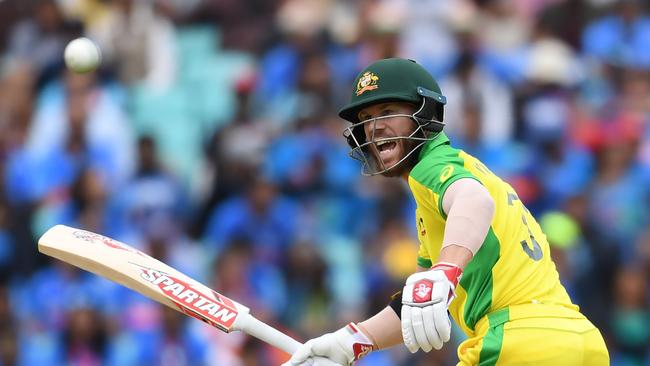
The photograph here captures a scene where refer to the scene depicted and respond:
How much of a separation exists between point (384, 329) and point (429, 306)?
0.98 m

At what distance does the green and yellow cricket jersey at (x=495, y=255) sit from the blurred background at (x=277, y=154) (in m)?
3.92

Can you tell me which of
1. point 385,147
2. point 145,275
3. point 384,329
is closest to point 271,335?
point 384,329

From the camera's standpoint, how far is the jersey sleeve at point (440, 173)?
13.9ft

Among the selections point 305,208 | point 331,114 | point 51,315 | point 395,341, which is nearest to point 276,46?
point 331,114

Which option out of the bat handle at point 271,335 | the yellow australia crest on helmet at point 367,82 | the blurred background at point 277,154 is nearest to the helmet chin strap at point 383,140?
the yellow australia crest on helmet at point 367,82

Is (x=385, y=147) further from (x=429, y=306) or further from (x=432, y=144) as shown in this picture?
(x=429, y=306)

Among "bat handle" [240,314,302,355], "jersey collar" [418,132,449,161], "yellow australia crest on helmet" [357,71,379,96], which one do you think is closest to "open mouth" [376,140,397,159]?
"jersey collar" [418,132,449,161]

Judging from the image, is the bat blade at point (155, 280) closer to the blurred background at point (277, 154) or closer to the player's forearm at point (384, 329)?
the player's forearm at point (384, 329)

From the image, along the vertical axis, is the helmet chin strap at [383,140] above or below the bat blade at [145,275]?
above

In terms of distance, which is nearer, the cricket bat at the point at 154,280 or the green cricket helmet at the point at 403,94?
the green cricket helmet at the point at 403,94

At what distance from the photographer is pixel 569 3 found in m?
10.8

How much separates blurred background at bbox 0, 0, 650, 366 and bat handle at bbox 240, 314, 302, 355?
11.6 feet

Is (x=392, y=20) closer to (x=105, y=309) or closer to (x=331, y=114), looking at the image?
(x=331, y=114)

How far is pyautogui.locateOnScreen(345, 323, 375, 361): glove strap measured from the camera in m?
4.79
